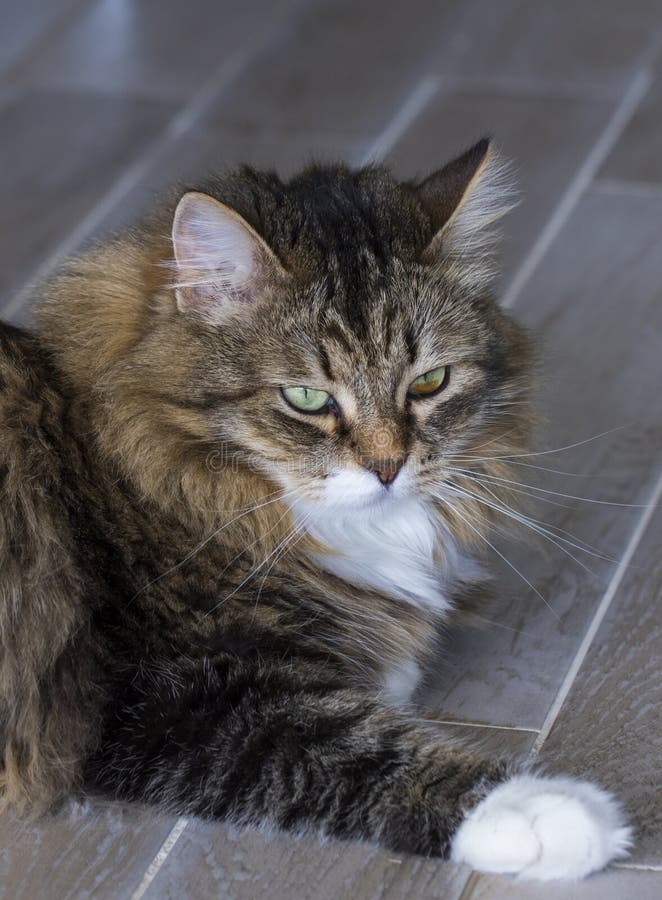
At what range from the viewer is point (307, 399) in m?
1.67

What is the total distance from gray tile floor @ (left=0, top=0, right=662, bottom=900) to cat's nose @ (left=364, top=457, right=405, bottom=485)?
39 centimetres

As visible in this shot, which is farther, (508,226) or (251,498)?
(508,226)

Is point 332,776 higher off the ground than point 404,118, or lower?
lower

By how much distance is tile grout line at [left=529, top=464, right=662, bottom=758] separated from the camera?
5.96ft

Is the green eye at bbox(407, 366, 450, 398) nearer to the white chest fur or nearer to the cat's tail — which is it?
the white chest fur

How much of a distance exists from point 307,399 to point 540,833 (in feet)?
1.92

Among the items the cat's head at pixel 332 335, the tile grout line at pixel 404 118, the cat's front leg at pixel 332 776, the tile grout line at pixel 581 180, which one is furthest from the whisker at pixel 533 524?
the tile grout line at pixel 404 118

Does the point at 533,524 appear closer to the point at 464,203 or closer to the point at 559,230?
the point at 464,203

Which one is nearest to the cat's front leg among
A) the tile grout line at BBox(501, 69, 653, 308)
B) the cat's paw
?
the cat's paw

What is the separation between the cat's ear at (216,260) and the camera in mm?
1589

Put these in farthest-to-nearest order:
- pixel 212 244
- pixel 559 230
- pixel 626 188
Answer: pixel 626 188, pixel 559 230, pixel 212 244

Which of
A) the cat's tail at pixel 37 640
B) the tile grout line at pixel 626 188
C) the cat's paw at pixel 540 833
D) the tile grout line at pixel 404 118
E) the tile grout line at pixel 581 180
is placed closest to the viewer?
the cat's paw at pixel 540 833

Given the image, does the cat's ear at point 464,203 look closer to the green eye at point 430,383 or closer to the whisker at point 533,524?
the green eye at point 430,383

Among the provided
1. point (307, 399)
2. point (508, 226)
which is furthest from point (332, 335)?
point (508, 226)
